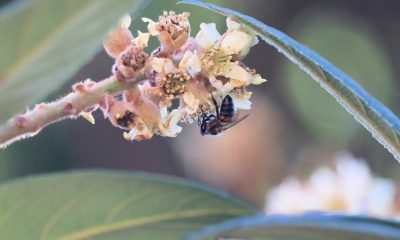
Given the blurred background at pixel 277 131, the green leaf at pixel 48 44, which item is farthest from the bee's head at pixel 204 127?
the blurred background at pixel 277 131

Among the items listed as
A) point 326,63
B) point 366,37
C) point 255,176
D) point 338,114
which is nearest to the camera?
point 326,63

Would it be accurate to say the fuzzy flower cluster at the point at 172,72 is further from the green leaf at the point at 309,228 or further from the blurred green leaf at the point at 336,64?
the blurred green leaf at the point at 336,64

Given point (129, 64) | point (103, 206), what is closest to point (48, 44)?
point (129, 64)

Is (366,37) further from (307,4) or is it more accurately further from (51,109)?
(51,109)

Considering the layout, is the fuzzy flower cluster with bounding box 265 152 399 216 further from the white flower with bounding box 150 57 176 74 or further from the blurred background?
the white flower with bounding box 150 57 176 74

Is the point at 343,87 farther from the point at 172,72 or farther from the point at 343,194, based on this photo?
the point at 343,194

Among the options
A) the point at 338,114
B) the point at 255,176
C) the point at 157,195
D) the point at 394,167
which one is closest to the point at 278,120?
the point at 338,114

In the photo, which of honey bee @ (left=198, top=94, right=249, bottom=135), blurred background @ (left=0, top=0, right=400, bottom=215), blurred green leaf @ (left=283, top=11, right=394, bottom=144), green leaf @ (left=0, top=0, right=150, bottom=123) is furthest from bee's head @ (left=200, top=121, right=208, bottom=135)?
blurred green leaf @ (left=283, top=11, right=394, bottom=144)
